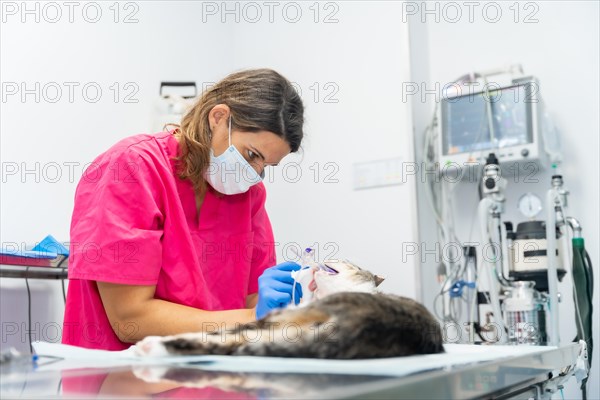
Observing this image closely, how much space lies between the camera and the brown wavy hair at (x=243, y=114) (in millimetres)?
1527

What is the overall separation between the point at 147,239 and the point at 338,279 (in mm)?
400

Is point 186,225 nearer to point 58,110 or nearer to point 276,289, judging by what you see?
point 276,289

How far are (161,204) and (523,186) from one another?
1758mm

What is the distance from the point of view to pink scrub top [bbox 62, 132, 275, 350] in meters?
1.26

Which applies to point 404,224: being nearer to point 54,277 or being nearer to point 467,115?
point 467,115

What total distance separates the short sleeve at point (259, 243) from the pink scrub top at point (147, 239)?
7 cm

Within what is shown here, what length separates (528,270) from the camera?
2.11 m

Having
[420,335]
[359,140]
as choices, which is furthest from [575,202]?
[420,335]

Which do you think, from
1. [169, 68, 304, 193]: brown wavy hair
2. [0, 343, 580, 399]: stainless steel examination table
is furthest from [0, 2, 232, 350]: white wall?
[0, 343, 580, 399]: stainless steel examination table

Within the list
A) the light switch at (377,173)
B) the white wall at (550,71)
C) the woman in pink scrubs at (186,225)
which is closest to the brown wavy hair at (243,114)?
the woman in pink scrubs at (186,225)

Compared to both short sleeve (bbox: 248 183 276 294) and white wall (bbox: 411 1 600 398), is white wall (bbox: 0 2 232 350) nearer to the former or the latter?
short sleeve (bbox: 248 183 276 294)

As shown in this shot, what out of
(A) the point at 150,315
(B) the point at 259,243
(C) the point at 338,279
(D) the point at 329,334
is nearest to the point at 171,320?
(A) the point at 150,315

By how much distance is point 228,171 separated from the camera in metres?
1.57

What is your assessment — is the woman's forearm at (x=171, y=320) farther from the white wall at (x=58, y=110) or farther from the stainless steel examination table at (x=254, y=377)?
the white wall at (x=58, y=110)
